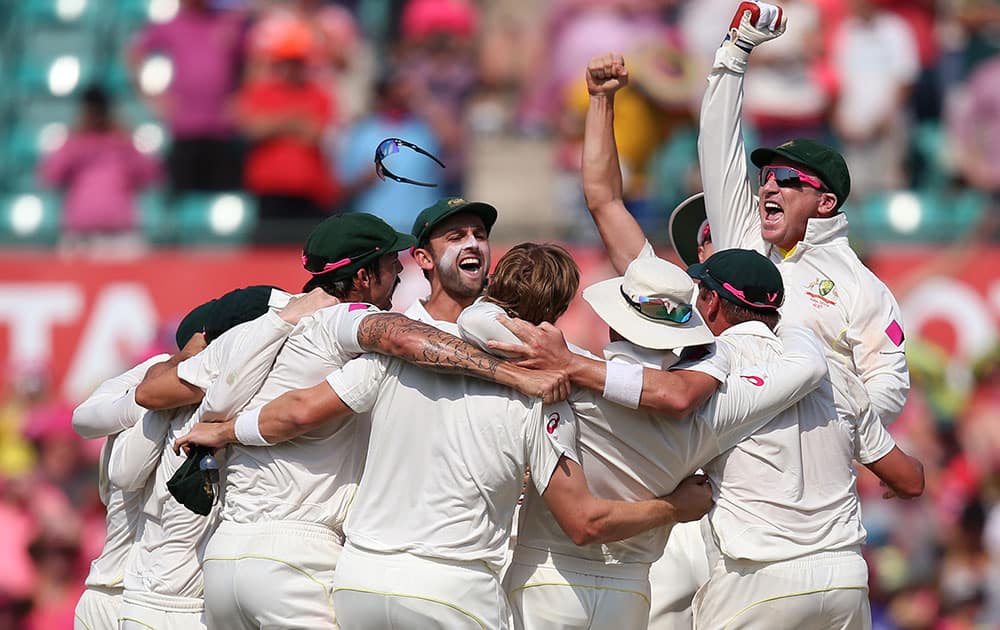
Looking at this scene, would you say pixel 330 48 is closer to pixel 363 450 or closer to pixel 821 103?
pixel 821 103

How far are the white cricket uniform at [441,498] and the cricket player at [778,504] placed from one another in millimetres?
665

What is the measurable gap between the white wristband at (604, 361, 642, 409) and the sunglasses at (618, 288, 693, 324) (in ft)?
0.67

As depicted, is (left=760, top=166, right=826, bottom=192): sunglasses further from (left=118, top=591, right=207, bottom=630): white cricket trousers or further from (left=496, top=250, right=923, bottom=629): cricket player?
(left=118, top=591, right=207, bottom=630): white cricket trousers

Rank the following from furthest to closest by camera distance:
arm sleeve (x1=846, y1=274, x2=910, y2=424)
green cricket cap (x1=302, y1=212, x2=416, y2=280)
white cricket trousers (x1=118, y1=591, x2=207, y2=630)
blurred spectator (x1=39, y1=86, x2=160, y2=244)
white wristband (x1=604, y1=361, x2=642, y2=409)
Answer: blurred spectator (x1=39, y1=86, x2=160, y2=244) < white cricket trousers (x1=118, y1=591, x2=207, y2=630) < arm sleeve (x1=846, y1=274, x2=910, y2=424) < green cricket cap (x1=302, y1=212, x2=416, y2=280) < white wristband (x1=604, y1=361, x2=642, y2=409)

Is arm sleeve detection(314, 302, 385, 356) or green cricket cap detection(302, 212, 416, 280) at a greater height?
green cricket cap detection(302, 212, 416, 280)

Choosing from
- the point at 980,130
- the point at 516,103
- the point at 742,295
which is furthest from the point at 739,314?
the point at 516,103

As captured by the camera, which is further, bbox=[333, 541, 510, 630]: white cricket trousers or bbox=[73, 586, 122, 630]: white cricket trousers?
bbox=[73, 586, 122, 630]: white cricket trousers

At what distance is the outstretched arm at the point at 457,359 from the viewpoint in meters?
5.12

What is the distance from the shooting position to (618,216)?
643 centimetres

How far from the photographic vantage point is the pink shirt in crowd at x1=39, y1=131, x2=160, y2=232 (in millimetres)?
12172

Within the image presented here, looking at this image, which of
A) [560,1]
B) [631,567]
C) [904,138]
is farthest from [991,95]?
[631,567]

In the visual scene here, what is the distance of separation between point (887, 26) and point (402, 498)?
8145 millimetres

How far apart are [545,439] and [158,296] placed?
22.8 feet

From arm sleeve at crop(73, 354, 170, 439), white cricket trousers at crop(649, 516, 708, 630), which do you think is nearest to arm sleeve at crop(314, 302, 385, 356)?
arm sleeve at crop(73, 354, 170, 439)
